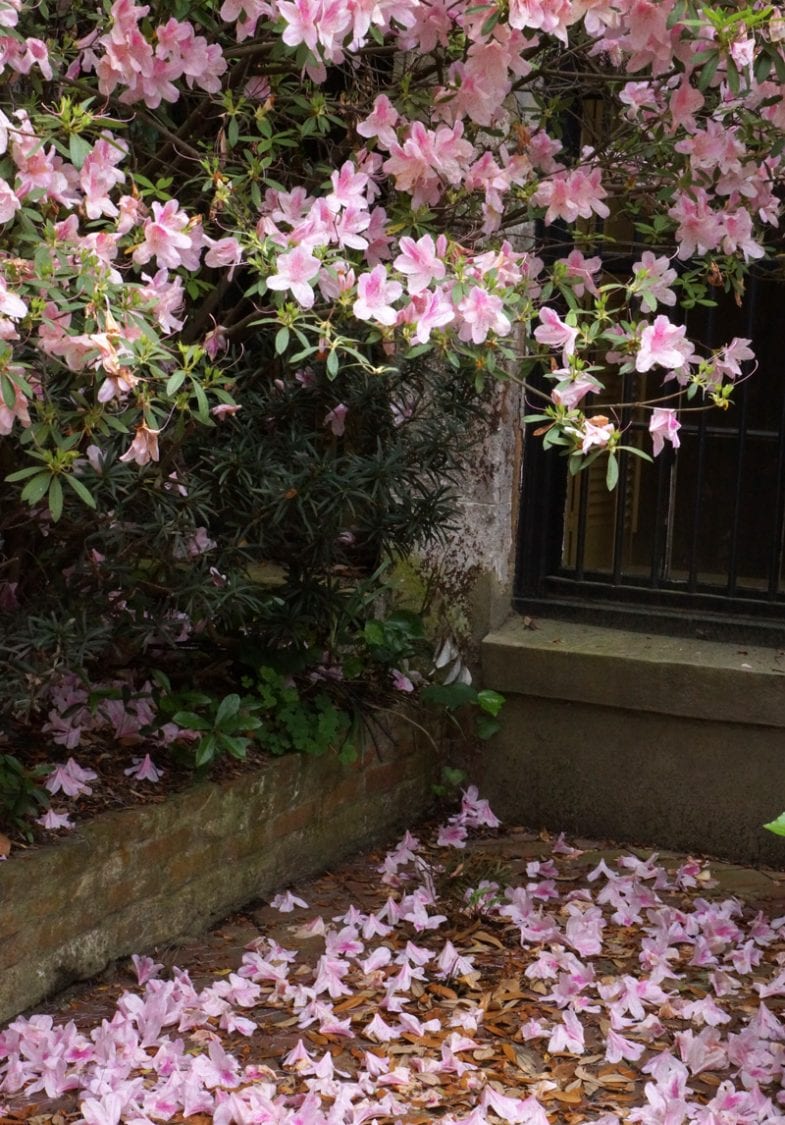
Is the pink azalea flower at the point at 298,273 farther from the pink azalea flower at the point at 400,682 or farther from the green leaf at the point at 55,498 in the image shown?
the pink azalea flower at the point at 400,682

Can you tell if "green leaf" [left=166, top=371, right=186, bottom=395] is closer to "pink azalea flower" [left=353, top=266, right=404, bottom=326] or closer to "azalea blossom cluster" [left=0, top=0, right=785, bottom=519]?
"azalea blossom cluster" [left=0, top=0, right=785, bottom=519]

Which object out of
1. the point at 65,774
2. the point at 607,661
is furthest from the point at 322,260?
the point at 607,661

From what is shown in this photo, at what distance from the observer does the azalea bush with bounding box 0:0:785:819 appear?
293 centimetres

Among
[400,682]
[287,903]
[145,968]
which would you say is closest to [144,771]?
[145,968]

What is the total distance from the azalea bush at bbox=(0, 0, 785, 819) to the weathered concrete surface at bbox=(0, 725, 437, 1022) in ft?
1.13

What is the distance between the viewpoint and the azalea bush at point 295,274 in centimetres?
293

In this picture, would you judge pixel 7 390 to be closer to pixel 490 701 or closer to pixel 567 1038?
pixel 567 1038

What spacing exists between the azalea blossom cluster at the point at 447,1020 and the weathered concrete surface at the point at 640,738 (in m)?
0.35

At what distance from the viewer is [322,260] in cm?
294

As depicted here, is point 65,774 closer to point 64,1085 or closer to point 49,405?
point 64,1085

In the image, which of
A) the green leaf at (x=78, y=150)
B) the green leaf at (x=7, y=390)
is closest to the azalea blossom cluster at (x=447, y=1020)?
the green leaf at (x=7, y=390)

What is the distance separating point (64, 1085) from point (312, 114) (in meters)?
2.36

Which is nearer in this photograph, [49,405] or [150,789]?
[49,405]

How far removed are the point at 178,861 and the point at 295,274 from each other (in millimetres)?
1768
